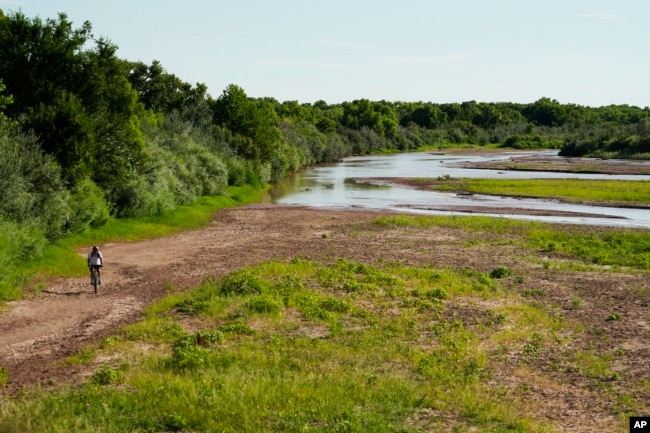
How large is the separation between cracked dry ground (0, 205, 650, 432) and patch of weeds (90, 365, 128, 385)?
30.6 inches

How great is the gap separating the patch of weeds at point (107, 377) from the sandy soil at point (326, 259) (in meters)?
0.86

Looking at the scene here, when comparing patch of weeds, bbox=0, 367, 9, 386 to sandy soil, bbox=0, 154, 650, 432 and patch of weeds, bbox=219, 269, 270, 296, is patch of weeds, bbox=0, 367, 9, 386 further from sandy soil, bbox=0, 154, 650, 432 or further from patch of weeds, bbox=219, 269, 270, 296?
patch of weeds, bbox=219, 269, 270, 296

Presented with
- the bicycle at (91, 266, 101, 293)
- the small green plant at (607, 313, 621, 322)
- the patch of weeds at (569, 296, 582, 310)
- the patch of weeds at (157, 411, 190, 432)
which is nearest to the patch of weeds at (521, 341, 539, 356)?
the small green plant at (607, 313, 621, 322)

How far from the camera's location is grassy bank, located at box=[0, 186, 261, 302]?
27281 mm

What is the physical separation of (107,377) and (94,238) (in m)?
23.6

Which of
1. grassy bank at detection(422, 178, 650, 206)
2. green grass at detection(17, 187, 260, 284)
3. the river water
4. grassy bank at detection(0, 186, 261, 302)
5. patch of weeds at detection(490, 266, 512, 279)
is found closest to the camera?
grassy bank at detection(0, 186, 261, 302)

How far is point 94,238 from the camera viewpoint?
38812mm

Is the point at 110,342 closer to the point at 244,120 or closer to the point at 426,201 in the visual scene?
the point at 426,201

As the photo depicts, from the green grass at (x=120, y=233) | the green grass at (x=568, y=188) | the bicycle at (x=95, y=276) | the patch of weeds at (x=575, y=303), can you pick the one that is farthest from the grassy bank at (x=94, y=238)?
the green grass at (x=568, y=188)

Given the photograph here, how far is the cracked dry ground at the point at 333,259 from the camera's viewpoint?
677 inches

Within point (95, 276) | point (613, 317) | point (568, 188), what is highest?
point (95, 276)

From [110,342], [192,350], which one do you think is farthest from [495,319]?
[110,342]

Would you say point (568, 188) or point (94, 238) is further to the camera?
point (568, 188)

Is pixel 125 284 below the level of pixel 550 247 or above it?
above
